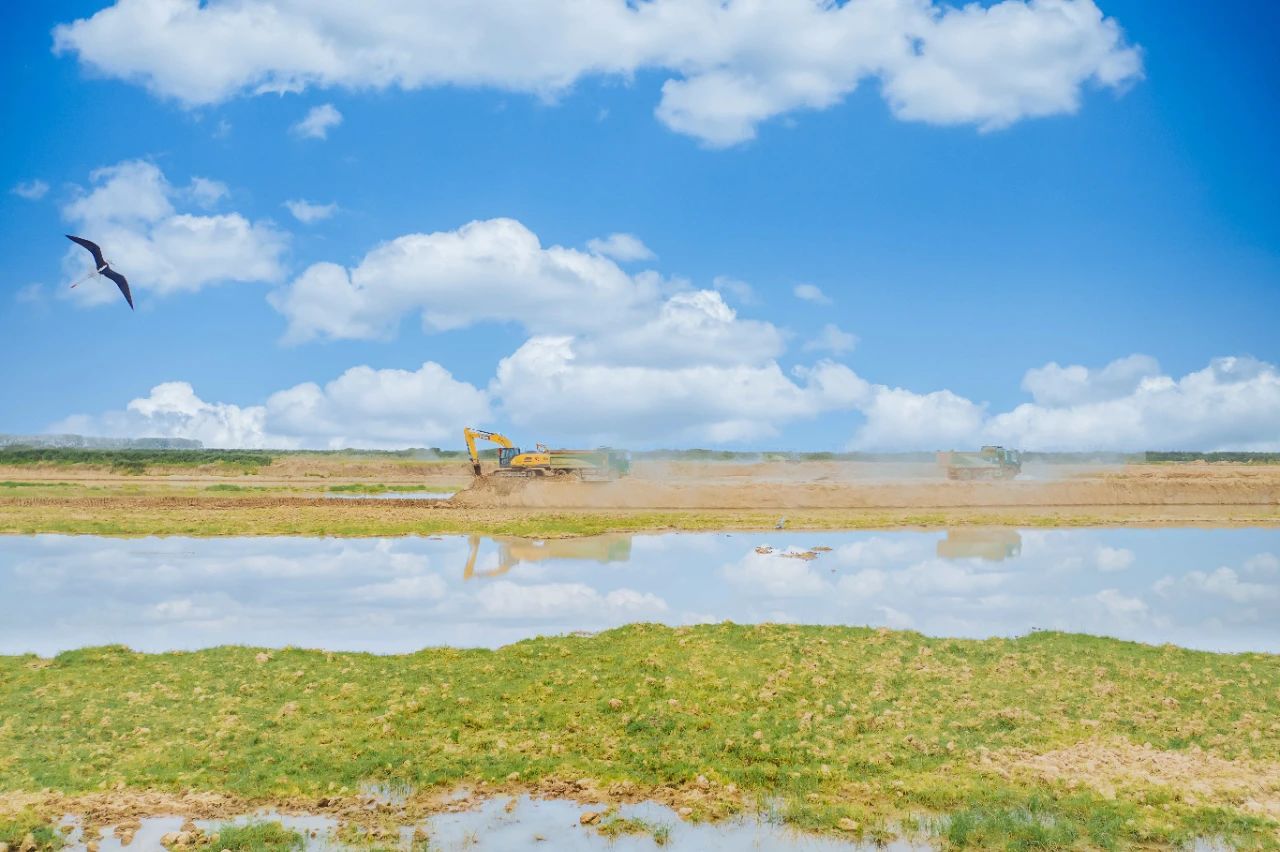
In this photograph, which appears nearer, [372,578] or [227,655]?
[227,655]

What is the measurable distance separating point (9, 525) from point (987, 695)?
41.1 meters

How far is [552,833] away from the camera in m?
9.55

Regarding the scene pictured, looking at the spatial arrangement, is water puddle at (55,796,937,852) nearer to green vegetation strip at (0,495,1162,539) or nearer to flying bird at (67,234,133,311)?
flying bird at (67,234,133,311)

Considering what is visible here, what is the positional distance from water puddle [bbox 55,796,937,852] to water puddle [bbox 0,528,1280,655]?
24.3 ft

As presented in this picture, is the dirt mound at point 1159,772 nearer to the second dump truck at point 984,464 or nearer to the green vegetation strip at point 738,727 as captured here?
the green vegetation strip at point 738,727

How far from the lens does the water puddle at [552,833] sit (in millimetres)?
9258

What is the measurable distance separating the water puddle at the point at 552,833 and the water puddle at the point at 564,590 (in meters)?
7.41

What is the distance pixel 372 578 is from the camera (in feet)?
84.3

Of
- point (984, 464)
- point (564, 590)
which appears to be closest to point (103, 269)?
point (564, 590)

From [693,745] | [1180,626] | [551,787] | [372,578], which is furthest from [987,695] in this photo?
[372,578]

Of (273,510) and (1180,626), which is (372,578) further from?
(273,510)

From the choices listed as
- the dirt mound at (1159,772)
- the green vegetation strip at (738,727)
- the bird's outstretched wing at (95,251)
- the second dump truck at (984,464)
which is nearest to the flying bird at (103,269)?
the bird's outstretched wing at (95,251)

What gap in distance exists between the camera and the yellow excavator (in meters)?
60.6

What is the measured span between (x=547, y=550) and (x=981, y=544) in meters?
16.4
